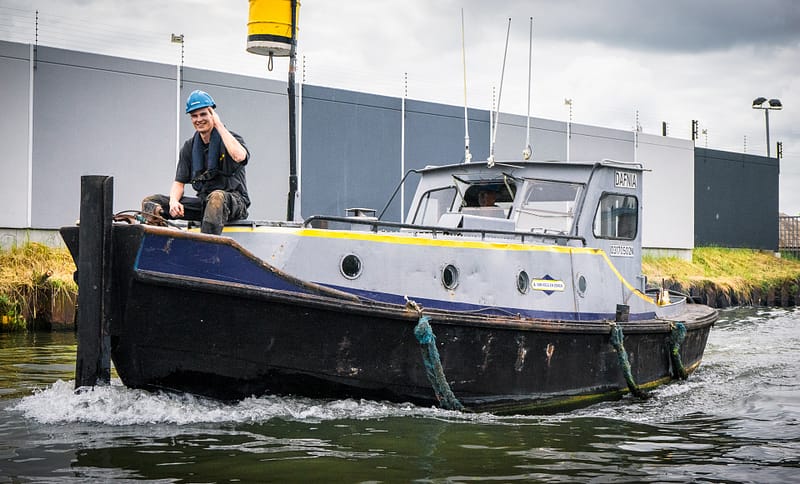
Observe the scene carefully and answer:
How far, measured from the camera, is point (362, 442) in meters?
6.39

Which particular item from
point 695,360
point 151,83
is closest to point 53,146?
point 151,83

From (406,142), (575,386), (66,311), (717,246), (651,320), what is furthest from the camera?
(717,246)

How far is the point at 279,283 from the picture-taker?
6652 mm

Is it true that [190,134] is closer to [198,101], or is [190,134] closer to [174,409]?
[198,101]

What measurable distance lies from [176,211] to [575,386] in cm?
392

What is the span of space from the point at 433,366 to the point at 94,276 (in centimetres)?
260

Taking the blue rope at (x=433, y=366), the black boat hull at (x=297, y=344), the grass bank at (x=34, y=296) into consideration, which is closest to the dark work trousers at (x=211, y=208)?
the black boat hull at (x=297, y=344)

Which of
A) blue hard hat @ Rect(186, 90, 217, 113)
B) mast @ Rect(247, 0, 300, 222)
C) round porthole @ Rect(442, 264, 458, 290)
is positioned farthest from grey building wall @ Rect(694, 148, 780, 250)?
blue hard hat @ Rect(186, 90, 217, 113)

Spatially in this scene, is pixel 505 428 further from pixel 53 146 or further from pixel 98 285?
pixel 53 146

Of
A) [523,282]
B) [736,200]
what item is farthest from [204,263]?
[736,200]

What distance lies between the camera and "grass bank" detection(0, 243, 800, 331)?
14.2 meters

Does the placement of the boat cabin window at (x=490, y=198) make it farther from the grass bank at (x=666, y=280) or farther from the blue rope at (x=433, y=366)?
the grass bank at (x=666, y=280)

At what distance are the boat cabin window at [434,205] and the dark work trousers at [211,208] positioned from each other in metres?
2.94

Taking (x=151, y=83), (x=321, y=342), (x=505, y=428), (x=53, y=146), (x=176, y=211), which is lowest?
(x=505, y=428)
